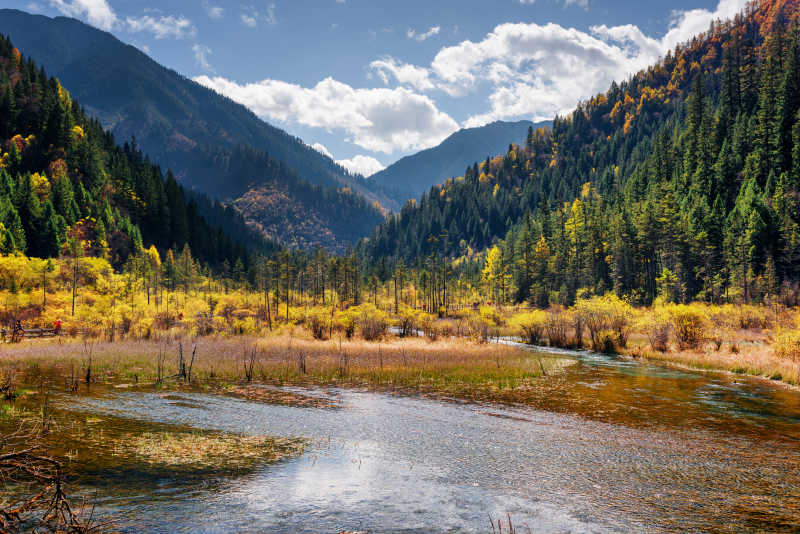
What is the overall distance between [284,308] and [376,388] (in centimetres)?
5936

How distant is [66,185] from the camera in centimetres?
10200

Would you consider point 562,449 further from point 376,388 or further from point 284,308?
point 284,308

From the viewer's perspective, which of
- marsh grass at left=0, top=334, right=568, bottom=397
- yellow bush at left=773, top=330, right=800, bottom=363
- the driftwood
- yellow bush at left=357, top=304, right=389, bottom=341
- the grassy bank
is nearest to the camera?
the driftwood

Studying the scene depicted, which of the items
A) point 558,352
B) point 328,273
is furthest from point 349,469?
point 328,273

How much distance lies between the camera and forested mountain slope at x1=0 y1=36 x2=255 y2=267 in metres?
89.6

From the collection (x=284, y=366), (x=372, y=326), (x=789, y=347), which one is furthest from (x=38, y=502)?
(x=789, y=347)

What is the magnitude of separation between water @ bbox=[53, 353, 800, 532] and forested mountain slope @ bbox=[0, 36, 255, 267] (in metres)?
79.3

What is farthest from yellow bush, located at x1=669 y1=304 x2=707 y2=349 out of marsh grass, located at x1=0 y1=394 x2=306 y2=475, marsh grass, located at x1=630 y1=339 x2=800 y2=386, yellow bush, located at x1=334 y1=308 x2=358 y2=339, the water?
marsh grass, located at x1=0 y1=394 x2=306 y2=475

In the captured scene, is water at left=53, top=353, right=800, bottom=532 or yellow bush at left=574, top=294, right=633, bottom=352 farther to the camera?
yellow bush at left=574, top=294, right=633, bottom=352

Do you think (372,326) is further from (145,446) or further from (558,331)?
(145,446)

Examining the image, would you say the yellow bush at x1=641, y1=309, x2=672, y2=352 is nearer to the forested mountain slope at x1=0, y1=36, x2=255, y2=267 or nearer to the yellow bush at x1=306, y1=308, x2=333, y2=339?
the yellow bush at x1=306, y1=308, x2=333, y2=339

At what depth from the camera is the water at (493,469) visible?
11.9m

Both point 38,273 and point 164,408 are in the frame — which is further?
point 38,273

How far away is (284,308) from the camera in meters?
85.9
